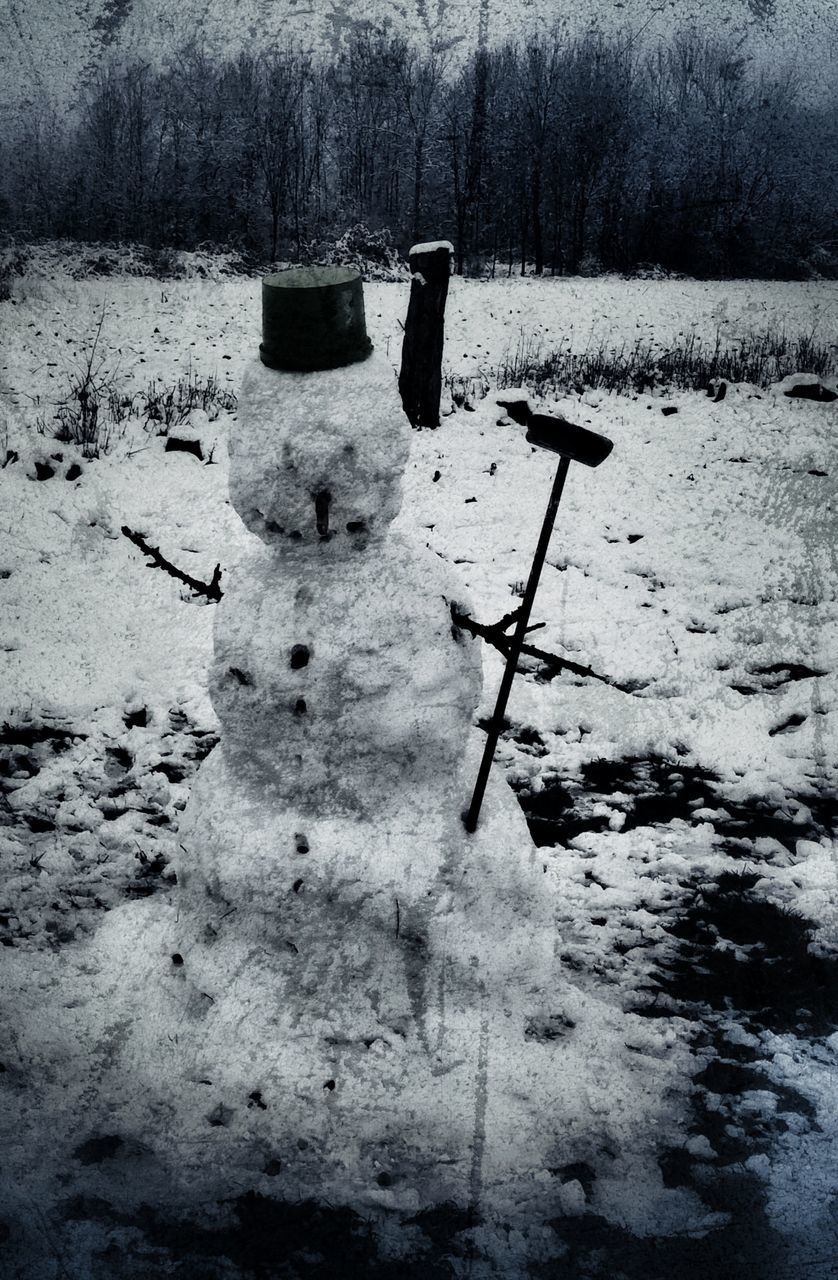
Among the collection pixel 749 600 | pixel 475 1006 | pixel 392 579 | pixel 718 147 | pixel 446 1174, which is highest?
pixel 718 147

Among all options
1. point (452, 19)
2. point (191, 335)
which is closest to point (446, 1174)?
point (191, 335)

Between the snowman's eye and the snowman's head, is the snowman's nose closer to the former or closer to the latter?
the snowman's head

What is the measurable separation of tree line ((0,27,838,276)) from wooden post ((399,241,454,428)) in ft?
41.5

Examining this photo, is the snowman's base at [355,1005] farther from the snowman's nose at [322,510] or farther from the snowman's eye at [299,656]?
the snowman's nose at [322,510]

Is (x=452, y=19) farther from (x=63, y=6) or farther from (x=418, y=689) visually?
(x=418, y=689)

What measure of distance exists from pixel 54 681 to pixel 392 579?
3118mm

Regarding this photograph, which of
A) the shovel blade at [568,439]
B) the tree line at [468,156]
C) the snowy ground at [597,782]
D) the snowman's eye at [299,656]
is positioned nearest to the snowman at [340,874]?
the snowman's eye at [299,656]

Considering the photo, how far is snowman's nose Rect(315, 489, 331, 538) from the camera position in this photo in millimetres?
2410

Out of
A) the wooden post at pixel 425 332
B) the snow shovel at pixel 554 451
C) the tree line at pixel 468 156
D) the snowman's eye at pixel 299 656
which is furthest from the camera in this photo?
the tree line at pixel 468 156

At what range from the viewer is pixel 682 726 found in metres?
4.67

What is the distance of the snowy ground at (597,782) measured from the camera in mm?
2412

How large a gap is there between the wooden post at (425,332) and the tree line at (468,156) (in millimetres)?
12661

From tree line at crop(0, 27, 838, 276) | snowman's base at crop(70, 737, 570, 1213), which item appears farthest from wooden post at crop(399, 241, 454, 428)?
tree line at crop(0, 27, 838, 276)

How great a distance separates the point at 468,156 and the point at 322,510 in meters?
20.9
